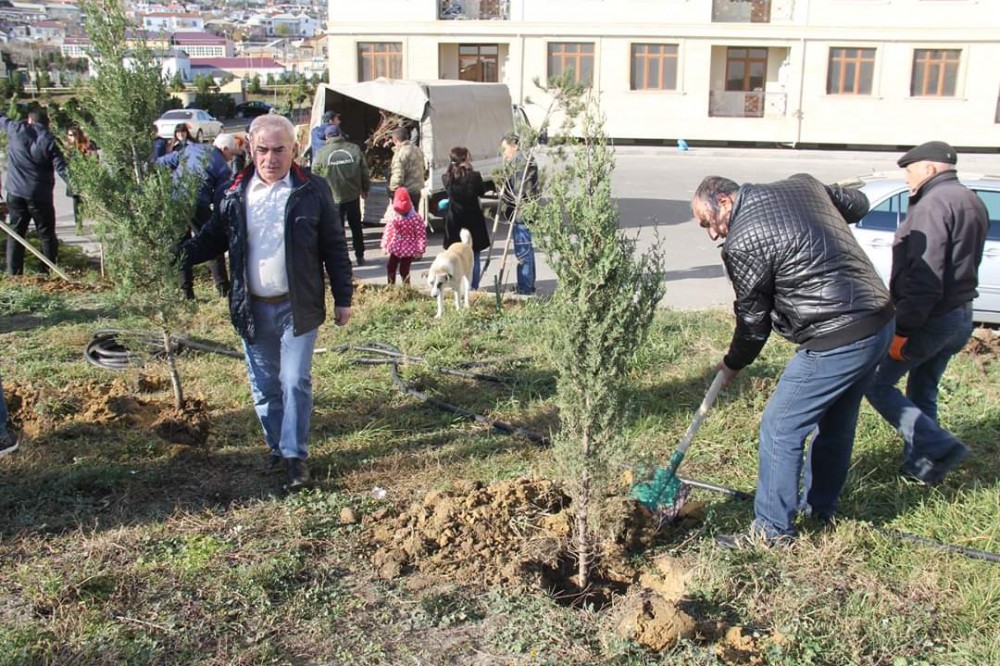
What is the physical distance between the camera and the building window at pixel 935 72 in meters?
28.3

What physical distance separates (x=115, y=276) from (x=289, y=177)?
4.88 ft

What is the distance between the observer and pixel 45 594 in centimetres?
345

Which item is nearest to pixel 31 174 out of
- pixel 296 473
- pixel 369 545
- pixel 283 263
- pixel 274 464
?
pixel 274 464

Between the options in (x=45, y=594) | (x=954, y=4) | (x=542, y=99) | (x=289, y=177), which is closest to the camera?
(x=45, y=594)

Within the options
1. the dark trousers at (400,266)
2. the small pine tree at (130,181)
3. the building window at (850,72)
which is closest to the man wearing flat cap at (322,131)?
the dark trousers at (400,266)

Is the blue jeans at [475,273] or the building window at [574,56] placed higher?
the building window at [574,56]

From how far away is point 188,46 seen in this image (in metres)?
128

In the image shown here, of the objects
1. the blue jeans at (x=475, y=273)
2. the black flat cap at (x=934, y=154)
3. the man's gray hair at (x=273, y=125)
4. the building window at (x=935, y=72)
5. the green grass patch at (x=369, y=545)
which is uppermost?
the building window at (x=935, y=72)

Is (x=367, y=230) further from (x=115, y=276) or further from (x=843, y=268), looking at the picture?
(x=843, y=268)

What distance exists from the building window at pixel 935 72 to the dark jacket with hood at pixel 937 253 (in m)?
27.7

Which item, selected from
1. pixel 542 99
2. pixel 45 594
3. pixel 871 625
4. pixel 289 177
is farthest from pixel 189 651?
pixel 542 99

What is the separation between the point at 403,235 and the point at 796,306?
592 cm

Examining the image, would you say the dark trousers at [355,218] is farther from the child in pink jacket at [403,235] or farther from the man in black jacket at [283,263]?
the man in black jacket at [283,263]

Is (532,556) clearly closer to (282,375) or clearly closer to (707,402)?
(707,402)
